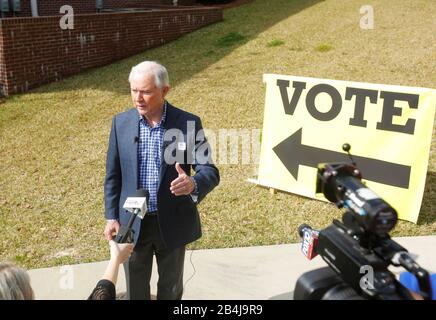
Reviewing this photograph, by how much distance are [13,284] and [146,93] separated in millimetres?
1300

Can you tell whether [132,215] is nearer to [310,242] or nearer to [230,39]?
[310,242]

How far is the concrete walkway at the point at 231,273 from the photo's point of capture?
4.18m

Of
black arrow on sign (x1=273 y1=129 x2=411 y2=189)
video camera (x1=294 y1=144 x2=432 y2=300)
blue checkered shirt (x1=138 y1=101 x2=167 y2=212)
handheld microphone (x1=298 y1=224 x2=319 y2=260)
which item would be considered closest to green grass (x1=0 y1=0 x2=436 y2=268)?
black arrow on sign (x1=273 y1=129 x2=411 y2=189)

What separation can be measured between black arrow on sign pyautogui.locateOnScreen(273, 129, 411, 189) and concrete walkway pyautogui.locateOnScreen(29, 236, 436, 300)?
2.28ft

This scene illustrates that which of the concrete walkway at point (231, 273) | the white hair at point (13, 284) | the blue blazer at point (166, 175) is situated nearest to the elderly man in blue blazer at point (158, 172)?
A: the blue blazer at point (166, 175)

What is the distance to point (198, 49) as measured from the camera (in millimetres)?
13078

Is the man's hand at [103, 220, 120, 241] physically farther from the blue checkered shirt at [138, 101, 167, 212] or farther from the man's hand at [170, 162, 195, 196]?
the man's hand at [170, 162, 195, 196]

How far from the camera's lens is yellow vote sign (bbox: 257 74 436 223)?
520cm

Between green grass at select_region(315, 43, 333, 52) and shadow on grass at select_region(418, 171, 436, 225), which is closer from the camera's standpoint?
shadow on grass at select_region(418, 171, 436, 225)

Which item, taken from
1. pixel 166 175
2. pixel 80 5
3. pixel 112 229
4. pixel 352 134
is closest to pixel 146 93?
pixel 166 175

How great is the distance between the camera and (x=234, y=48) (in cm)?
1296
